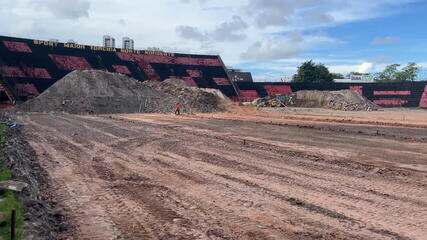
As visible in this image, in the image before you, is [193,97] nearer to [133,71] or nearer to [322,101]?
[133,71]

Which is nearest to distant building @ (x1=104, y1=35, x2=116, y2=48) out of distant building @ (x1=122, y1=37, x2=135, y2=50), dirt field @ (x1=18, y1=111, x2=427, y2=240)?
distant building @ (x1=122, y1=37, x2=135, y2=50)

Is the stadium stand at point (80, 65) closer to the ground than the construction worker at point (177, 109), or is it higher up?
higher up

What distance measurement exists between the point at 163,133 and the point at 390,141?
12.4 meters

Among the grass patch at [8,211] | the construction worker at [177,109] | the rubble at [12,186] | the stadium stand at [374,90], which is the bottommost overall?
the construction worker at [177,109]

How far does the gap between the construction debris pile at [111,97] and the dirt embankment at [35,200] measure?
36828mm

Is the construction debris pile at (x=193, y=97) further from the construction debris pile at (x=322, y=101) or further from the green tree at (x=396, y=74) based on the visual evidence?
the green tree at (x=396, y=74)

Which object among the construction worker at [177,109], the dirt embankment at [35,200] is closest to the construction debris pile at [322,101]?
the construction worker at [177,109]

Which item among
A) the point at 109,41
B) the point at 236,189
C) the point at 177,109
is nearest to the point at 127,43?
the point at 109,41

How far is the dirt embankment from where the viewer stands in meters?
8.16

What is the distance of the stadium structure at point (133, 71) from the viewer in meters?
59.1

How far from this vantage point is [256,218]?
9633 millimetres

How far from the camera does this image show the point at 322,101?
240 ft

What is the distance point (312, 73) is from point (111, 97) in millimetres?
60903

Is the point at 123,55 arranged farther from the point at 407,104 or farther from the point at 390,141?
the point at 390,141
